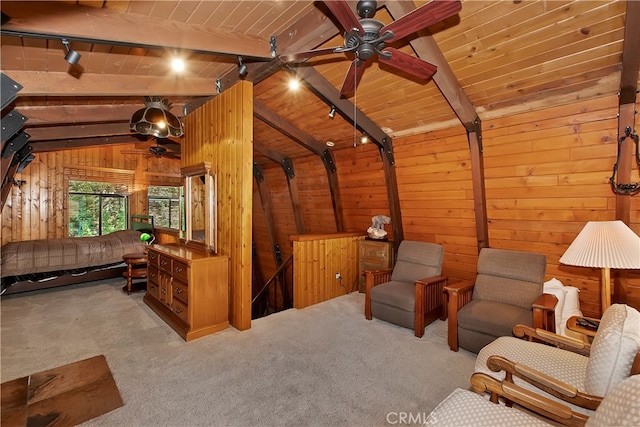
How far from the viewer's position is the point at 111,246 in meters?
5.26

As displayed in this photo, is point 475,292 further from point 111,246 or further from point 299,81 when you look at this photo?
point 111,246

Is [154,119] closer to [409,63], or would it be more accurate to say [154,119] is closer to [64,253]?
[409,63]

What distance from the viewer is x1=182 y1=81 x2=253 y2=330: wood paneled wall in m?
3.22

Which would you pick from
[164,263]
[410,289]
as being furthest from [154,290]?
[410,289]

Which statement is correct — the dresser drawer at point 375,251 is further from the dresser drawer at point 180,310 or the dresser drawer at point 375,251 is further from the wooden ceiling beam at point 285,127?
the dresser drawer at point 180,310

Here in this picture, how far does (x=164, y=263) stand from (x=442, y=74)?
3.75 meters

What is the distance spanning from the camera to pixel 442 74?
2740 millimetres

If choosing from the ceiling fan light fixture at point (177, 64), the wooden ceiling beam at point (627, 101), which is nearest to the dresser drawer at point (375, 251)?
the wooden ceiling beam at point (627, 101)

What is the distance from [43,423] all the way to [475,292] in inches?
148

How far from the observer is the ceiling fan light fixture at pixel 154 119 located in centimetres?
328

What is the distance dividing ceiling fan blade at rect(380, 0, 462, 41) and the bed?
18.7ft

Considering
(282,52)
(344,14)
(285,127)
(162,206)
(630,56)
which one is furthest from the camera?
(162,206)

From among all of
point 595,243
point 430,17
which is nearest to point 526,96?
point 595,243

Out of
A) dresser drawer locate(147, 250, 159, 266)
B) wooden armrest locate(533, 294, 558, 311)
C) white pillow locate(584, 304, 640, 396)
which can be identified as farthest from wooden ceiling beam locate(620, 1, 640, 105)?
dresser drawer locate(147, 250, 159, 266)
